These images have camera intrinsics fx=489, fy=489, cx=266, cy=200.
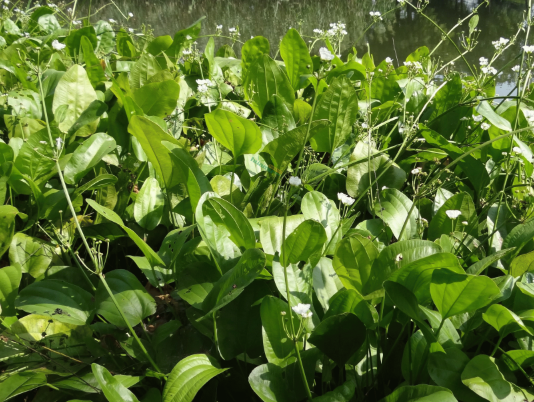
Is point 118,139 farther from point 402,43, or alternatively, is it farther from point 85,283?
point 402,43

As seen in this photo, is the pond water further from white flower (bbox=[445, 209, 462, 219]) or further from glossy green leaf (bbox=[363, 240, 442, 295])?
glossy green leaf (bbox=[363, 240, 442, 295])

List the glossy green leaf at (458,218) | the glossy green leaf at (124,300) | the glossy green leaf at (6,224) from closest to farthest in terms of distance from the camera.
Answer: the glossy green leaf at (124,300), the glossy green leaf at (6,224), the glossy green leaf at (458,218)

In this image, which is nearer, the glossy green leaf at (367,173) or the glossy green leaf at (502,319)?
the glossy green leaf at (502,319)

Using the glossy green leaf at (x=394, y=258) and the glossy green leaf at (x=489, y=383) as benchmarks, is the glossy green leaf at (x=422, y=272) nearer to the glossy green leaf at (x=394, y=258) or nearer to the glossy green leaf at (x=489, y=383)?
the glossy green leaf at (x=394, y=258)

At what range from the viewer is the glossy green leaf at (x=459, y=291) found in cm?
73

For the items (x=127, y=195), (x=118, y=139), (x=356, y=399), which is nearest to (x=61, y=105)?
(x=118, y=139)

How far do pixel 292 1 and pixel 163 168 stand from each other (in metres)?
8.15

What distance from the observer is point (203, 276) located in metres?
0.92

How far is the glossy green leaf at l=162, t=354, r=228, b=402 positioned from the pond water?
15.1ft

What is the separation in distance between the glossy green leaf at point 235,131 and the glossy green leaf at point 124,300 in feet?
1.26

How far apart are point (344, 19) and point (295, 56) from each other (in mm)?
5429

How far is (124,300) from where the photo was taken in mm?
892

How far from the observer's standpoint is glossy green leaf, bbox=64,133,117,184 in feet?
3.72

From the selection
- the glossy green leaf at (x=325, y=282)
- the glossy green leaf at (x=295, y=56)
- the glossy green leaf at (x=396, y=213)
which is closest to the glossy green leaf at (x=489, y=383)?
the glossy green leaf at (x=325, y=282)
